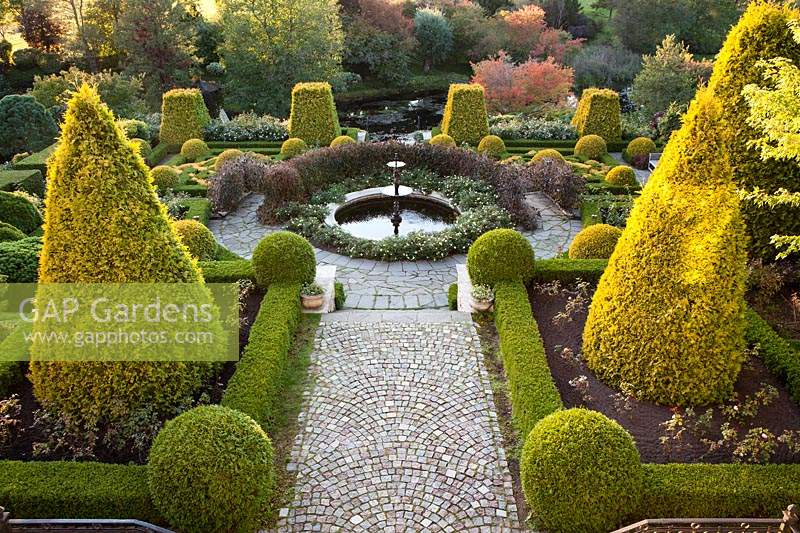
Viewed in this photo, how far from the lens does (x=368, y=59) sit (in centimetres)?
3838

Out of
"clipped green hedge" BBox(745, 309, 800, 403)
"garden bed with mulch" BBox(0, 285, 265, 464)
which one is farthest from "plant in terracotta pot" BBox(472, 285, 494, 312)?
"garden bed with mulch" BBox(0, 285, 265, 464)

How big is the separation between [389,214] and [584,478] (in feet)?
36.3

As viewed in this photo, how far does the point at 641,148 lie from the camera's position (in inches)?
800

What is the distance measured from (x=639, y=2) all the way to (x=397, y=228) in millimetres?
32220

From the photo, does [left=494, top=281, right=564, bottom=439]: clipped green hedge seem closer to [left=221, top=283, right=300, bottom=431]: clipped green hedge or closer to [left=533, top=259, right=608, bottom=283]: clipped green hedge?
[left=533, top=259, right=608, bottom=283]: clipped green hedge

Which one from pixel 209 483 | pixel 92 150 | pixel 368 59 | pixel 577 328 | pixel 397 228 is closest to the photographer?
pixel 209 483

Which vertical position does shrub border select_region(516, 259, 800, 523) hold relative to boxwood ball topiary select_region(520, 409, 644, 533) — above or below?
below

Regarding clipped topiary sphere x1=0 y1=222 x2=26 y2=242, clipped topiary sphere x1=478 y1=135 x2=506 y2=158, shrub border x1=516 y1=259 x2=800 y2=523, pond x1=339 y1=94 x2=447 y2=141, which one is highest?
clipped topiary sphere x1=0 y1=222 x2=26 y2=242

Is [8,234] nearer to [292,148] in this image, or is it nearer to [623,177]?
[292,148]

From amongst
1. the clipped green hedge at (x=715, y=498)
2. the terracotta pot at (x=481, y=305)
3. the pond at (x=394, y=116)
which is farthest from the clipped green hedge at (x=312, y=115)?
the clipped green hedge at (x=715, y=498)

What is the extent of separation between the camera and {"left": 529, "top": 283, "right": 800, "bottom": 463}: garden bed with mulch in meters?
6.63

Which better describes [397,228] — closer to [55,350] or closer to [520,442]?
[520,442]

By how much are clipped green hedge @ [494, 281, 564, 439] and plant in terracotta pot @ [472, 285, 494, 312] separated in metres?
0.18

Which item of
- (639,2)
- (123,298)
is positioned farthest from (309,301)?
(639,2)
